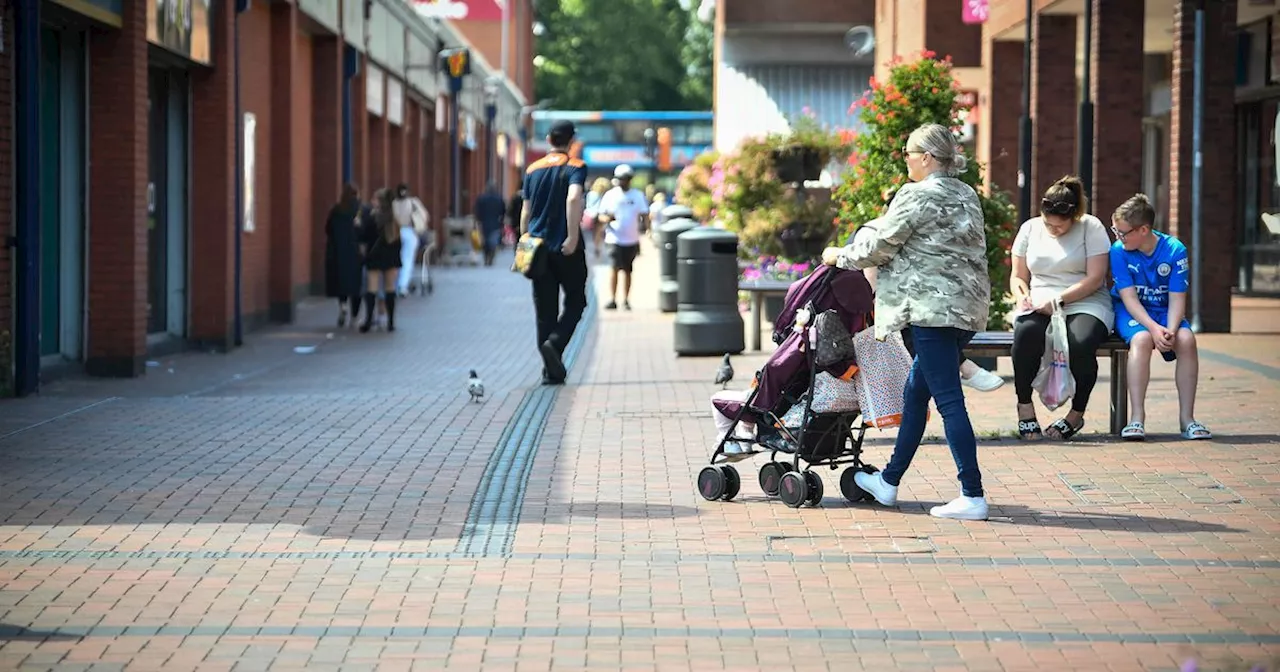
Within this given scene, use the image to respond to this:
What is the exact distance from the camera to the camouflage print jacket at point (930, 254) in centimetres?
833

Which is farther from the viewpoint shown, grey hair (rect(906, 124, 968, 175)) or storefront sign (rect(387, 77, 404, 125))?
storefront sign (rect(387, 77, 404, 125))

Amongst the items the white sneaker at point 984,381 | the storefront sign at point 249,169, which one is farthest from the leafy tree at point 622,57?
the white sneaker at point 984,381

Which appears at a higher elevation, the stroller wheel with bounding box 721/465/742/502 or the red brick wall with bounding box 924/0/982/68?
the red brick wall with bounding box 924/0/982/68

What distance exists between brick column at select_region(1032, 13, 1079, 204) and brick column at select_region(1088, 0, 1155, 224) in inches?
69.6

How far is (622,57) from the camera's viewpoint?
9750cm

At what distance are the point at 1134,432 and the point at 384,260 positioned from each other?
12.3m

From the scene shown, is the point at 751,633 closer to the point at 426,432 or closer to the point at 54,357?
the point at 426,432

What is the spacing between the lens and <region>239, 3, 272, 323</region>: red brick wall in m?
22.4

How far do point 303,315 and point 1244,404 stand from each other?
49.8 ft

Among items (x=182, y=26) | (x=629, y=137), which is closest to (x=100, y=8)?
(x=182, y=26)

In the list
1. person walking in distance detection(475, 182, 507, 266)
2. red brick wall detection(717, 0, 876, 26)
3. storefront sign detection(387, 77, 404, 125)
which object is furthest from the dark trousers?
person walking in distance detection(475, 182, 507, 266)

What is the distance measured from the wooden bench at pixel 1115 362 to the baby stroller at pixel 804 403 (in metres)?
2.71

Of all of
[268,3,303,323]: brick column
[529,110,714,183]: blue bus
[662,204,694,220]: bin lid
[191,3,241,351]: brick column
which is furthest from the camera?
[529,110,714,183]: blue bus

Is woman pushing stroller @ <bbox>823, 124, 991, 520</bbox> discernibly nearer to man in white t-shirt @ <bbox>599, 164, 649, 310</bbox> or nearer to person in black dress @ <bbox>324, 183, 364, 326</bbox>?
person in black dress @ <bbox>324, 183, 364, 326</bbox>
